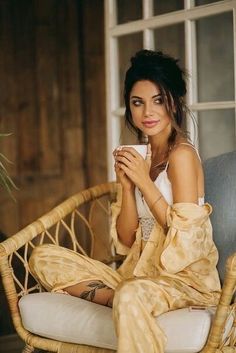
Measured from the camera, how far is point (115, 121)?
348 centimetres

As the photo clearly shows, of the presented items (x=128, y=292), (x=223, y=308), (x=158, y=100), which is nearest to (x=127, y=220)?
(x=158, y=100)

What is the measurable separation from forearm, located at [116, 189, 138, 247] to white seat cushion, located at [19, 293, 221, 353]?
1.14 ft

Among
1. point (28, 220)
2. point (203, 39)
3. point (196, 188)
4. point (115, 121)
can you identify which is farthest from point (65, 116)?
point (196, 188)

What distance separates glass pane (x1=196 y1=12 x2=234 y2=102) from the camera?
2.90m

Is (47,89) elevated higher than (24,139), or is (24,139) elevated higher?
(47,89)

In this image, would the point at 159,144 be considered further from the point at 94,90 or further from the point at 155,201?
the point at 94,90

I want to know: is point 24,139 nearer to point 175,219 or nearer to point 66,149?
point 66,149

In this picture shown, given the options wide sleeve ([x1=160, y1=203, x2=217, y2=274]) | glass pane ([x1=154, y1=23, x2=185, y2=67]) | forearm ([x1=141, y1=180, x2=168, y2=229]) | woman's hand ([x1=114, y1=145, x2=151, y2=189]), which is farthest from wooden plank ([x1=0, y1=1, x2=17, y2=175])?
wide sleeve ([x1=160, y1=203, x2=217, y2=274])

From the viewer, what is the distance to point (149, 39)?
10.7 ft

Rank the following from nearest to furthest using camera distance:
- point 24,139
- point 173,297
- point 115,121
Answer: point 173,297 → point 115,121 → point 24,139

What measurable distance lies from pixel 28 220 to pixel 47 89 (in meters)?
0.79

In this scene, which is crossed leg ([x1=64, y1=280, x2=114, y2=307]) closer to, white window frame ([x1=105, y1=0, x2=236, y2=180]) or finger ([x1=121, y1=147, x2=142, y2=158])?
finger ([x1=121, y1=147, x2=142, y2=158])

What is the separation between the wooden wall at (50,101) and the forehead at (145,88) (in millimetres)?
1923

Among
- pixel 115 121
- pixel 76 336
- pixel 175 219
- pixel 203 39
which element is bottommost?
pixel 76 336
